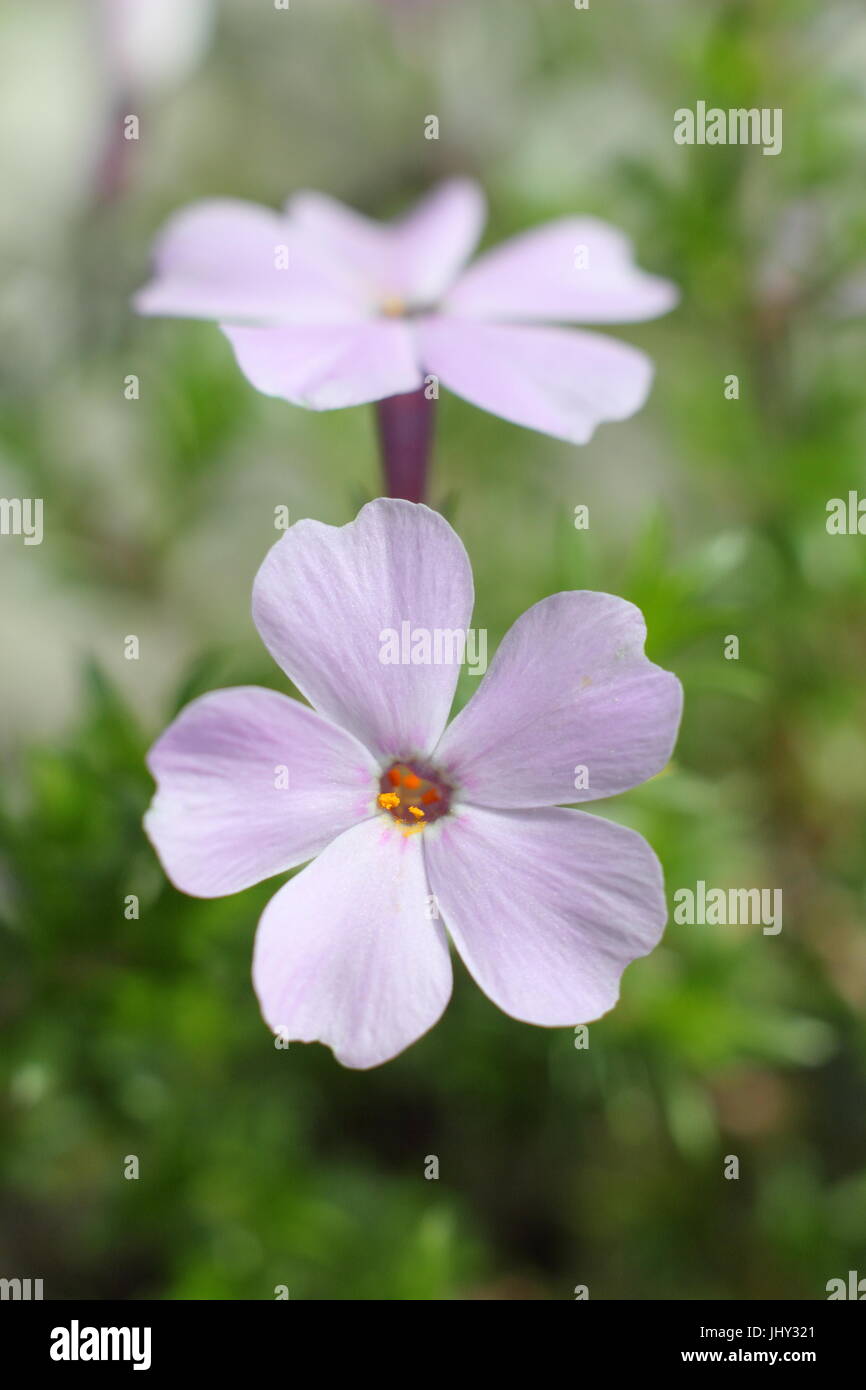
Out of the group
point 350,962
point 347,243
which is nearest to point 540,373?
point 347,243

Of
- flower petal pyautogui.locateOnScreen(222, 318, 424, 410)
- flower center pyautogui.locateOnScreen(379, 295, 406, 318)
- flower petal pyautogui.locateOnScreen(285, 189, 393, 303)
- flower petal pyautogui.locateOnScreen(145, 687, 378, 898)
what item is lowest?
flower petal pyautogui.locateOnScreen(145, 687, 378, 898)

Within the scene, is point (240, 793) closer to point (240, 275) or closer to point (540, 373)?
point (540, 373)

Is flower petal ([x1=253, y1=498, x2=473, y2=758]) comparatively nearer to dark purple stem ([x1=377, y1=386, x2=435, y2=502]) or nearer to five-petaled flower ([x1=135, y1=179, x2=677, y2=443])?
five-petaled flower ([x1=135, y1=179, x2=677, y2=443])

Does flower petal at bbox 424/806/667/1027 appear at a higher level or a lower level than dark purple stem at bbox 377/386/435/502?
lower

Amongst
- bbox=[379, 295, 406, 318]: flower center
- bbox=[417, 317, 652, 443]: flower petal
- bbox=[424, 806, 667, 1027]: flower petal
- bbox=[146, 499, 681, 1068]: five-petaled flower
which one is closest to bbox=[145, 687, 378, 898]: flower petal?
bbox=[146, 499, 681, 1068]: five-petaled flower

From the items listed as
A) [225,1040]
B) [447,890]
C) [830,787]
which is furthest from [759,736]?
[447,890]

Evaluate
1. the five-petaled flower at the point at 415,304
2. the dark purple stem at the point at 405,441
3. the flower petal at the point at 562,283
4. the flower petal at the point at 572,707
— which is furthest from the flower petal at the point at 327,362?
the flower petal at the point at 572,707

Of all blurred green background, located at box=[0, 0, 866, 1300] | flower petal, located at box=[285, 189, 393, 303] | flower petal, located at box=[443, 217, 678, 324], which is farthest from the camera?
blurred green background, located at box=[0, 0, 866, 1300]
